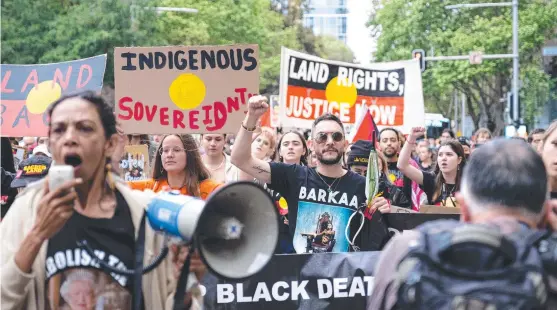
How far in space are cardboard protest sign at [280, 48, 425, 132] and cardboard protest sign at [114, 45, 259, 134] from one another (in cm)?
346

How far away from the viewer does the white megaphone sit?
121 inches

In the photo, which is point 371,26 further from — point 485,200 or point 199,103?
point 485,200

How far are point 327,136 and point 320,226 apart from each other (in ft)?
1.89

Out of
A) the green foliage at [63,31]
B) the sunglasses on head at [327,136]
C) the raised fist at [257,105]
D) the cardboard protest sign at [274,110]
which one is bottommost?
the sunglasses on head at [327,136]

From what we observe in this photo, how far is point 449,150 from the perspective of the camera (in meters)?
8.30

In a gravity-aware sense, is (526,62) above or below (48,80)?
above

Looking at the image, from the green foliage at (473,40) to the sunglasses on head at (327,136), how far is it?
35.3 m

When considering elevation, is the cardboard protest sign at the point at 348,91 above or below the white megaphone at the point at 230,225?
above

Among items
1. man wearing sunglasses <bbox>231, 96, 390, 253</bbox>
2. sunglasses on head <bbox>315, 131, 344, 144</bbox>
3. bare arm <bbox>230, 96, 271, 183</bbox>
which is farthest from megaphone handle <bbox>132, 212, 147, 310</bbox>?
sunglasses on head <bbox>315, 131, 344, 144</bbox>

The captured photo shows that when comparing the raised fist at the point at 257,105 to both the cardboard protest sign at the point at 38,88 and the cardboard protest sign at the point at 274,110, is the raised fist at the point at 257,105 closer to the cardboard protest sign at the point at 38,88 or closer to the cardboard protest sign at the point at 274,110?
the cardboard protest sign at the point at 38,88

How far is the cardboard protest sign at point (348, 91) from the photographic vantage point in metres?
11.3

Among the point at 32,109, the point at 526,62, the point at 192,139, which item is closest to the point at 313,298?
the point at 192,139

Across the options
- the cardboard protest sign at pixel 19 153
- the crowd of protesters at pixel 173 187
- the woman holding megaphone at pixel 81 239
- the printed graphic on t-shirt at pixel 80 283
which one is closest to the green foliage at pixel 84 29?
the cardboard protest sign at pixel 19 153

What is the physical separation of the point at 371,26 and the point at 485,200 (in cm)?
5015
